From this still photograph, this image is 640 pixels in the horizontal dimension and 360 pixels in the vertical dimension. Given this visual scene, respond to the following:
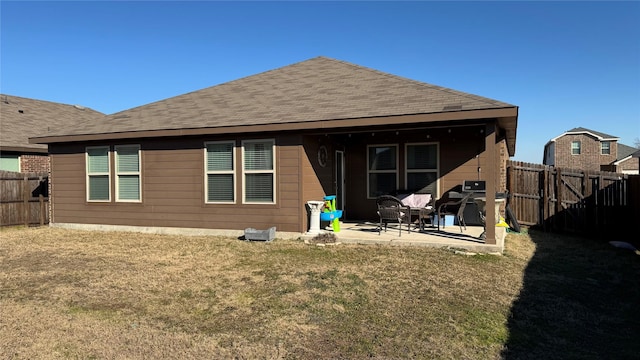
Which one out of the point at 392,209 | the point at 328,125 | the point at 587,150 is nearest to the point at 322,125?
the point at 328,125

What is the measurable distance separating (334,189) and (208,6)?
6.75 metres

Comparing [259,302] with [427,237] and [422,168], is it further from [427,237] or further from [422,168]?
[422,168]

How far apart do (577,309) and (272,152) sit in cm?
608

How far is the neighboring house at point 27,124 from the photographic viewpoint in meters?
13.1

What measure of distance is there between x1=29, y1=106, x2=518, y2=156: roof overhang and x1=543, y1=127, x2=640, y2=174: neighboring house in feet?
99.1

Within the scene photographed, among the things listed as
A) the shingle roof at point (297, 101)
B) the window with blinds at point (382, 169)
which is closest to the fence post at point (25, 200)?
the shingle roof at point (297, 101)

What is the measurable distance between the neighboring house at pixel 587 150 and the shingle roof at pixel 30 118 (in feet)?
120

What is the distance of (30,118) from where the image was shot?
16.0 m

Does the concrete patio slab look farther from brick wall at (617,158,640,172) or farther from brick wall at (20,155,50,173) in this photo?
brick wall at (617,158,640,172)

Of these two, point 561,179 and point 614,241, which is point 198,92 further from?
point 614,241

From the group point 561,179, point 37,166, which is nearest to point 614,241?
point 561,179

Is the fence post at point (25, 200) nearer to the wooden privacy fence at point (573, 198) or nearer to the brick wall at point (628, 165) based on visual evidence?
the wooden privacy fence at point (573, 198)

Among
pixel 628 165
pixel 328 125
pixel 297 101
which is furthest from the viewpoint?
pixel 628 165

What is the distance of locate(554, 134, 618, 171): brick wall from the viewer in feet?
113
